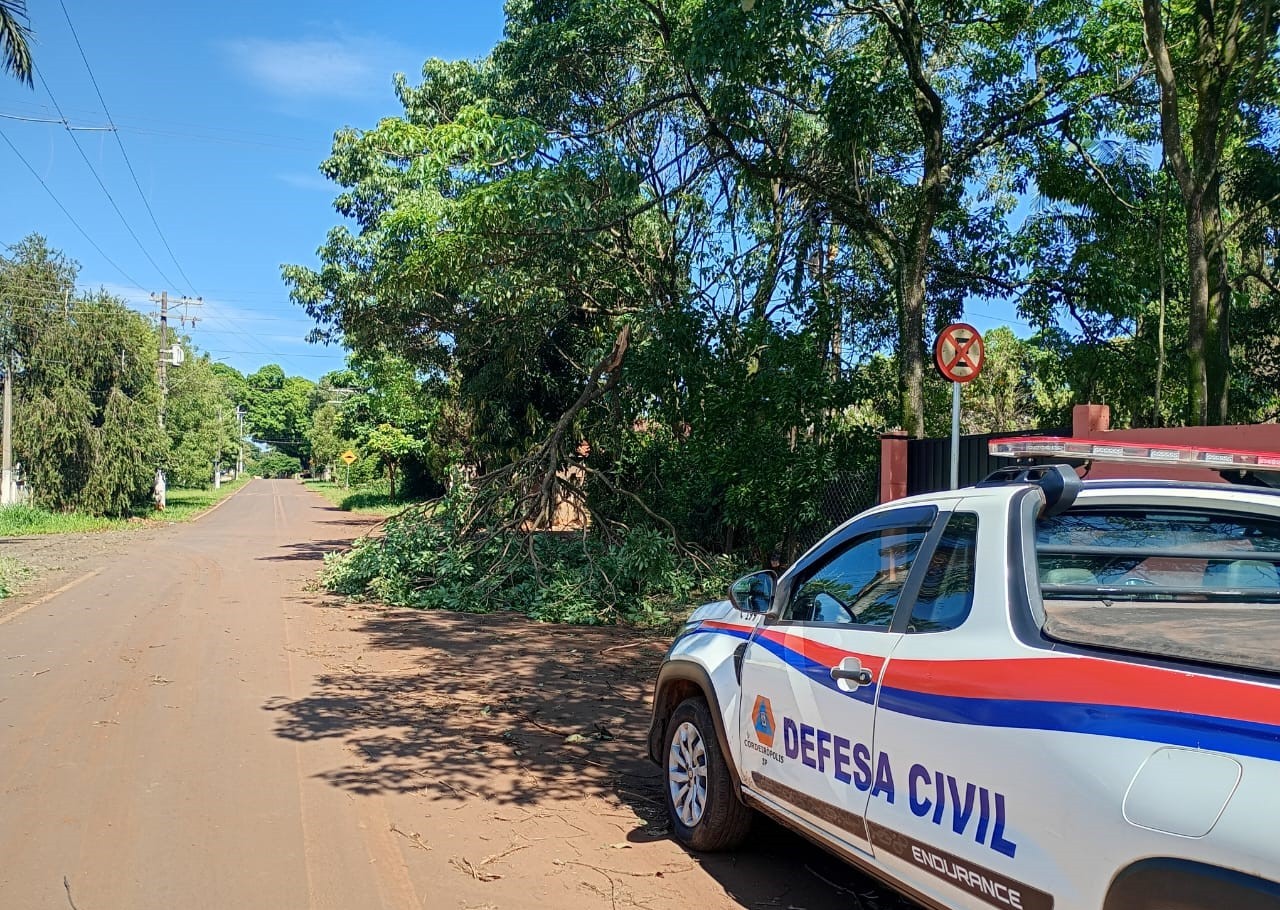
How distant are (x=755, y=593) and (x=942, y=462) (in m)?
6.30

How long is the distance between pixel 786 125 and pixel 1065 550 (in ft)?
42.8

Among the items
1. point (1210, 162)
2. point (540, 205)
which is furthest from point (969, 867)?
point (540, 205)

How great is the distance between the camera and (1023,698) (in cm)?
287

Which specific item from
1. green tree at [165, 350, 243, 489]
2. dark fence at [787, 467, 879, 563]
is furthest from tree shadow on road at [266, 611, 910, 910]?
green tree at [165, 350, 243, 489]

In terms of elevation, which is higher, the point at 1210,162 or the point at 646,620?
the point at 1210,162

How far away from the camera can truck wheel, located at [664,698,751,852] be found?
476cm

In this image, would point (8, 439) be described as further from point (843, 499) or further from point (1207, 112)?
point (1207, 112)

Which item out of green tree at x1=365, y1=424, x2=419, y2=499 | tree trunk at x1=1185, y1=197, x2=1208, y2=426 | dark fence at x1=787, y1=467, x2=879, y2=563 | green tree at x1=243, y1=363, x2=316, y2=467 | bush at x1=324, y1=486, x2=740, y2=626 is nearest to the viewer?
tree trunk at x1=1185, y1=197, x2=1208, y2=426

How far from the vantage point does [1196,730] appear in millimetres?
2361

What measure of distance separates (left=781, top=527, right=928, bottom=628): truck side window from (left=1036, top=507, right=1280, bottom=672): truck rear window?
0.56 meters

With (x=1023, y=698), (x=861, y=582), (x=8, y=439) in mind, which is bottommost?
(x=1023, y=698)

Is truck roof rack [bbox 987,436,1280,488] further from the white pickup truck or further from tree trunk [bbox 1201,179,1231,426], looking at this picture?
tree trunk [bbox 1201,179,1231,426]

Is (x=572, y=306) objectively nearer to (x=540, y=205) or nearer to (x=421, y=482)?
(x=540, y=205)

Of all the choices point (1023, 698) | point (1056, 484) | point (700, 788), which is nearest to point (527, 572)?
point (700, 788)
